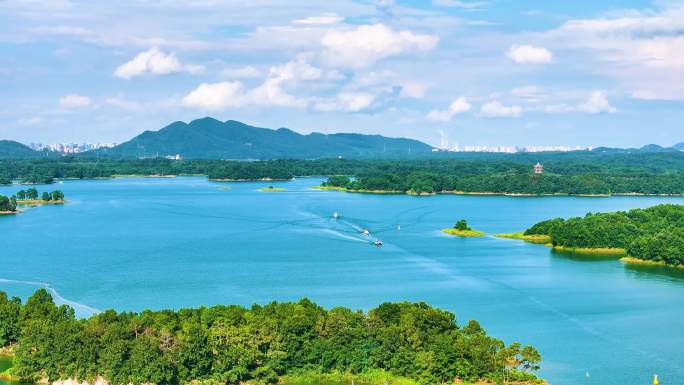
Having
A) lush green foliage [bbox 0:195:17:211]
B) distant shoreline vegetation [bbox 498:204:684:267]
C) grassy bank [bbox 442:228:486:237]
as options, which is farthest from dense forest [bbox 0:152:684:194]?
lush green foliage [bbox 0:195:17:211]

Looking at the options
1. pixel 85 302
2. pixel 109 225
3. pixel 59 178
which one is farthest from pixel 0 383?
pixel 59 178

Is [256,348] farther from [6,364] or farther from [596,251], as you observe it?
[596,251]

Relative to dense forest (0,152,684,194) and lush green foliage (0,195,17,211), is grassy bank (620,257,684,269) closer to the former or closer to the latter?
lush green foliage (0,195,17,211)

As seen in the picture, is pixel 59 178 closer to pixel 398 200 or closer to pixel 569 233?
pixel 398 200

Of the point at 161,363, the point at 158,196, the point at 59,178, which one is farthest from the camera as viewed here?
the point at 59,178

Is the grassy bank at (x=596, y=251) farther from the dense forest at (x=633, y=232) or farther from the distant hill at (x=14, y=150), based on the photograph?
the distant hill at (x=14, y=150)

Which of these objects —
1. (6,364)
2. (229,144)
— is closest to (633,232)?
(6,364)

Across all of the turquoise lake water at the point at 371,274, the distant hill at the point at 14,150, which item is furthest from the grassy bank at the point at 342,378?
the distant hill at the point at 14,150
